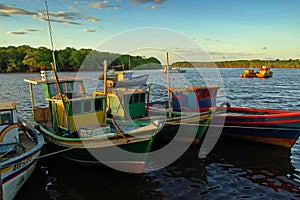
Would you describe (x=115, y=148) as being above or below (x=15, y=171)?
above

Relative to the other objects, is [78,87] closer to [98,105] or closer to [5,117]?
[98,105]

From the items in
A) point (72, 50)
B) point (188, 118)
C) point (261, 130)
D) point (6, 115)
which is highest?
point (72, 50)

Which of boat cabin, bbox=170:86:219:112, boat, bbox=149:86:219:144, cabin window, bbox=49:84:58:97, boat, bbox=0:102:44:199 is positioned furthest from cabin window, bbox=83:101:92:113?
boat cabin, bbox=170:86:219:112

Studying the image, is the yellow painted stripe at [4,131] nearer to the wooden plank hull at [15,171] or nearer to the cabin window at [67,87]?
the wooden plank hull at [15,171]

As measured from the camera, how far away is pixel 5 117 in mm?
10938

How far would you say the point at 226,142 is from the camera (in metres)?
17.8

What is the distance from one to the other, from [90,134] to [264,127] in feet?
33.4

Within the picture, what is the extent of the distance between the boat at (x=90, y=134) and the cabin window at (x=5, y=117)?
2535 mm

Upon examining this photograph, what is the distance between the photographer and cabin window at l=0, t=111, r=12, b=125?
10.9m

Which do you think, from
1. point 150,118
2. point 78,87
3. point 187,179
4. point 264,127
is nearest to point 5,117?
point 78,87

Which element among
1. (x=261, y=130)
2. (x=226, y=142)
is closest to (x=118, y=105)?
(x=226, y=142)

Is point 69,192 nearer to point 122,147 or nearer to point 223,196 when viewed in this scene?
point 122,147

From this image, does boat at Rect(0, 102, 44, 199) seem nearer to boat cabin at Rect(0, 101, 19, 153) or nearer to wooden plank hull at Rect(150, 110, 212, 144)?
boat cabin at Rect(0, 101, 19, 153)

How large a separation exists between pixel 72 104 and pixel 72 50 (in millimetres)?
105242
